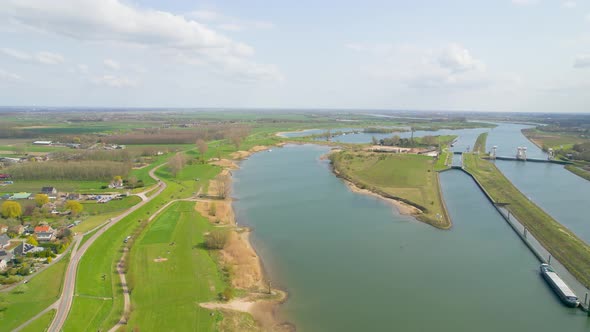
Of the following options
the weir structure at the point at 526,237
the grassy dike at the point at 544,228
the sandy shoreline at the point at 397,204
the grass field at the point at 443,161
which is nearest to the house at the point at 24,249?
the sandy shoreline at the point at 397,204

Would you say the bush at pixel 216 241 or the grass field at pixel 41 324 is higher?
the bush at pixel 216 241

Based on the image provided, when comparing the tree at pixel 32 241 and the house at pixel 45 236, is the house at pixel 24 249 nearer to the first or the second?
Result: the tree at pixel 32 241

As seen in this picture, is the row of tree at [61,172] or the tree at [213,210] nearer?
the tree at [213,210]

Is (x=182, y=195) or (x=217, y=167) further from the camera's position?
(x=217, y=167)

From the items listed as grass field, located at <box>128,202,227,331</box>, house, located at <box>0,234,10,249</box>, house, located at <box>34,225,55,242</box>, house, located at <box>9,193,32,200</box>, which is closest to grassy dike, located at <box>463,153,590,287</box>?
grass field, located at <box>128,202,227,331</box>

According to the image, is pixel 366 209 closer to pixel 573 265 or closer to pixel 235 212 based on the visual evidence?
pixel 235 212

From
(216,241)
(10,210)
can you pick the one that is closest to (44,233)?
(10,210)

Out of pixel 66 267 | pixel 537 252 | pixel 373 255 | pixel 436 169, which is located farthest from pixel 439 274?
pixel 436 169
